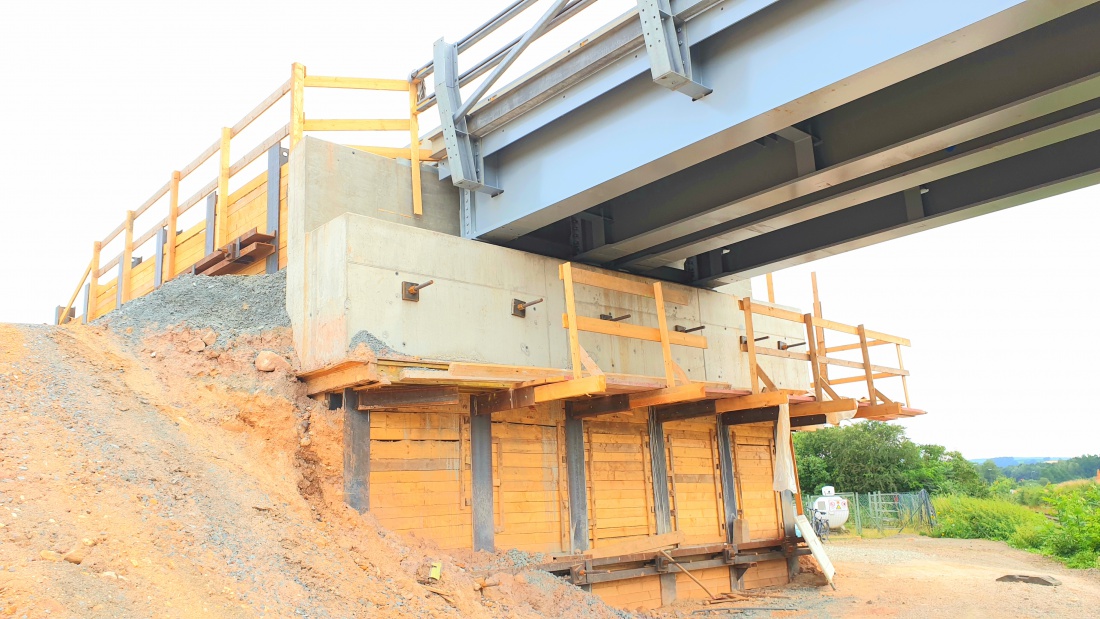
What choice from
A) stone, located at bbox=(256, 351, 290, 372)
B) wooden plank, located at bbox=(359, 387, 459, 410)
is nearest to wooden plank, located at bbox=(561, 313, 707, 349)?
wooden plank, located at bbox=(359, 387, 459, 410)

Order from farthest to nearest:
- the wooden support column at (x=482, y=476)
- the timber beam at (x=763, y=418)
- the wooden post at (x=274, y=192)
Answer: the timber beam at (x=763, y=418) < the wooden post at (x=274, y=192) < the wooden support column at (x=482, y=476)

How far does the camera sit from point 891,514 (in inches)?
1238

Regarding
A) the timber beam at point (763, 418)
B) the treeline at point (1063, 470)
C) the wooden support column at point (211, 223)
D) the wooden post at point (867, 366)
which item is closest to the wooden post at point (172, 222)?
the wooden support column at point (211, 223)

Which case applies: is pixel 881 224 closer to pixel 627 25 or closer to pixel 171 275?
pixel 627 25

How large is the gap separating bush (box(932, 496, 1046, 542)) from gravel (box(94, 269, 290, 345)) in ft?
73.1

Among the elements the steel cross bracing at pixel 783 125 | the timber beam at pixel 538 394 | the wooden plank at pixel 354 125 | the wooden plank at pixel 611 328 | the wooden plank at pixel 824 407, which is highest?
the wooden plank at pixel 354 125

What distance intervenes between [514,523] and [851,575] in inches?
353

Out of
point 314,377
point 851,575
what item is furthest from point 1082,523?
point 314,377

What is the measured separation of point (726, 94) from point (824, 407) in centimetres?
666

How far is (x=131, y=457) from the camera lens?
24.4 ft

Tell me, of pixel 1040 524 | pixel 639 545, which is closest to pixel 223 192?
pixel 639 545

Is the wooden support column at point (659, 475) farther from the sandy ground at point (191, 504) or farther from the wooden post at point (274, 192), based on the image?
the wooden post at point (274, 192)

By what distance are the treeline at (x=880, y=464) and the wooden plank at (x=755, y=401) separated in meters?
31.0

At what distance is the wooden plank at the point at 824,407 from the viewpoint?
514 inches
